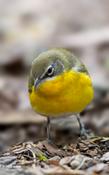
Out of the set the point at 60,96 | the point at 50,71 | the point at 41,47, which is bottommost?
the point at 60,96

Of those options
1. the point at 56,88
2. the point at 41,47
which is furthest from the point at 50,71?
the point at 41,47

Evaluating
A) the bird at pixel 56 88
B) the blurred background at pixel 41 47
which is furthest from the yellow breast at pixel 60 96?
the blurred background at pixel 41 47

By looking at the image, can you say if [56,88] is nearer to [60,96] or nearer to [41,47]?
[60,96]

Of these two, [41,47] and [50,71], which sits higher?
[41,47]

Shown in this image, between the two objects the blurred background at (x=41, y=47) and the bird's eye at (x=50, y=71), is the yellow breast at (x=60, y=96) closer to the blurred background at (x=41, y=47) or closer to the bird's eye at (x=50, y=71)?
the bird's eye at (x=50, y=71)

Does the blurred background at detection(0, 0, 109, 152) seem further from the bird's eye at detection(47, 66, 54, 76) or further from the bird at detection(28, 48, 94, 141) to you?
the bird's eye at detection(47, 66, 54, 76)

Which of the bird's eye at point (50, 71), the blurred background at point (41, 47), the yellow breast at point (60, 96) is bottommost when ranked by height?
the yellow breast at point (60, 96)
